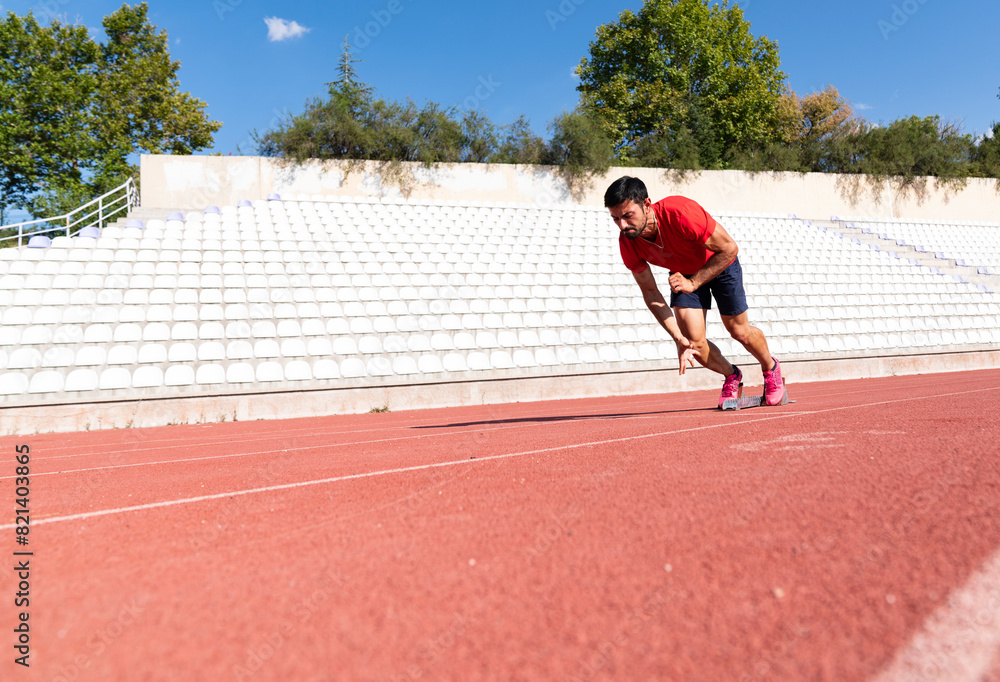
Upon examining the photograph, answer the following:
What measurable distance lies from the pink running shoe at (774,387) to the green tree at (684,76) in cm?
1858

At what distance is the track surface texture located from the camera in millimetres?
954

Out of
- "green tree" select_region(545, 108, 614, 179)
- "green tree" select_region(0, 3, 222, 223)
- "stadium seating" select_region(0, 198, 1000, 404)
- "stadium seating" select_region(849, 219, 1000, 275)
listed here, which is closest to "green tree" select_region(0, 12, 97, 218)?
"green tree" select_region(0, 3, 222, 223)

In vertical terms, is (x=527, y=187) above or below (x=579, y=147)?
below

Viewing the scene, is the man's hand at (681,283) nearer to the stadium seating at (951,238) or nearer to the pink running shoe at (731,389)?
the pink running shoe at (731,389)

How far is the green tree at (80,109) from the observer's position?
21641mm

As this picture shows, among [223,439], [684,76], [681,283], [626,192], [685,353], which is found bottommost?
[223,439]

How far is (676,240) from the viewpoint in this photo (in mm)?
3535

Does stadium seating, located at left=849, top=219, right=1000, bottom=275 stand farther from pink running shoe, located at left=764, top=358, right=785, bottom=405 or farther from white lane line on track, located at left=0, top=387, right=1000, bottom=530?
white lane line on track, located at left=0, top=387, right=1000, bottom=530

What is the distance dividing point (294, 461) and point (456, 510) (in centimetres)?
177

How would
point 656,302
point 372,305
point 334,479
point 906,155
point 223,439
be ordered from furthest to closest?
point 906,155 → point 372,305 → point 223,439 → point 656,302 → point 334,479

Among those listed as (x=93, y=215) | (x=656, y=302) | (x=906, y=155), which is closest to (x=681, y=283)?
(x=656, y=302)

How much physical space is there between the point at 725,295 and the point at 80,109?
27.9 meters

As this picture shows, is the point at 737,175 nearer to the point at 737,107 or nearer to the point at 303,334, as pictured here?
the point at 737,107

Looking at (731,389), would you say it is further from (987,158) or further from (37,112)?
(37,112)
